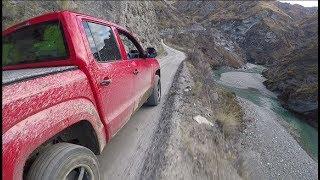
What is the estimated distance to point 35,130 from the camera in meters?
2.53

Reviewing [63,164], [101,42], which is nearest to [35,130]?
[63,164]

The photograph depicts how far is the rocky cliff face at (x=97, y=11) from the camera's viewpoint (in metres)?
14.6

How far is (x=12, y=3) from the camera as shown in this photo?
15117mm

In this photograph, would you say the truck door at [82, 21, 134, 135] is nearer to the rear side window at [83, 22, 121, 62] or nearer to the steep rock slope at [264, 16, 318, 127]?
the rear side window at [83, 22, 121, 62]

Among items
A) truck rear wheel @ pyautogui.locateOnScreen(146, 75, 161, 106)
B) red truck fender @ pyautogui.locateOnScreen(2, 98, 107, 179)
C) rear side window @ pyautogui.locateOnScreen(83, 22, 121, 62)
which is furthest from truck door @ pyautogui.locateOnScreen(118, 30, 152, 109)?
red truck fender @ pyautogui.locateOnScreen(2, 98, 107, 179)

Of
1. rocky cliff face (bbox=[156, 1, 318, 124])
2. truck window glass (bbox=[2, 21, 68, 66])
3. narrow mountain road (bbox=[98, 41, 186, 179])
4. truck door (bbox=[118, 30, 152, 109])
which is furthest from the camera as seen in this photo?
rocky cliff face (bbox=[156, 1, 318, 124])

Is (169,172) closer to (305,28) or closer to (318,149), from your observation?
(318,149)

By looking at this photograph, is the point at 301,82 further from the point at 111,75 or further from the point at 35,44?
the point at 35,44

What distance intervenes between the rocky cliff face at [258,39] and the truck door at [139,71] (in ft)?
96.9

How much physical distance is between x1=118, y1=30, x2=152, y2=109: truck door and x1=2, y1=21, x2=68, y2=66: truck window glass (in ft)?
5.46

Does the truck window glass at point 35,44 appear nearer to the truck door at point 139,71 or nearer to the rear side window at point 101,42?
the rear side window at point 101,42

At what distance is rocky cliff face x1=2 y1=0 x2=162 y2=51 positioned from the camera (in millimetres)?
14559

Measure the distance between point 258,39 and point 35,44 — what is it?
10955cm

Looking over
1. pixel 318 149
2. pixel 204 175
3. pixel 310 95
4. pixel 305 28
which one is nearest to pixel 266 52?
pixel 305 28
